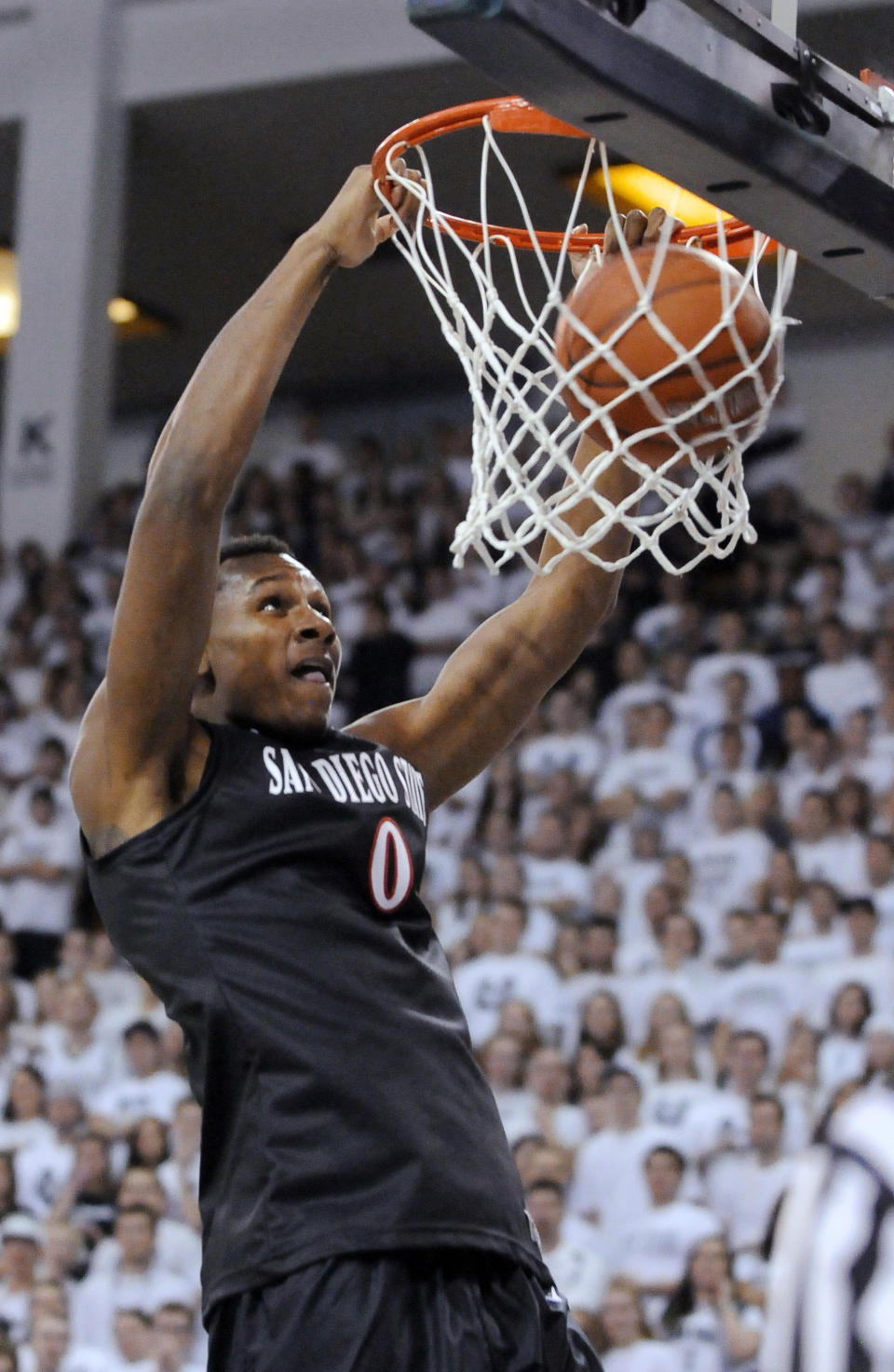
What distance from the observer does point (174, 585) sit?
8.34 feet

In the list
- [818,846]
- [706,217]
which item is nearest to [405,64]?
[818,846]

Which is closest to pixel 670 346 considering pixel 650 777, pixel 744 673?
pixel 650 777

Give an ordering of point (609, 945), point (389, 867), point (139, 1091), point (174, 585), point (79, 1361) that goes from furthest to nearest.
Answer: point (139, 1091)
point (609, 945)
point (79, 1361)
point (389, 867)
point (174, 585)

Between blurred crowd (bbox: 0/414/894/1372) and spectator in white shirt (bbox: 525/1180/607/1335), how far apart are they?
0.04 feet

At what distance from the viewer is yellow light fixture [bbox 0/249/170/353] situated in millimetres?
13344

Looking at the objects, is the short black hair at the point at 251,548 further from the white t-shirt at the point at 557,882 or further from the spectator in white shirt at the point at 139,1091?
the white t-shirt at the point at 557,882

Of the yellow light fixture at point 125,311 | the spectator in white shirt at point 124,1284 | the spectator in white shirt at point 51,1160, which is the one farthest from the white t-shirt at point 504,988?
the yellow light fixture at point 125,311

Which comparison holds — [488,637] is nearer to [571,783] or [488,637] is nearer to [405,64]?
[571,783]

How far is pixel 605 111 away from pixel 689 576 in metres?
7.90

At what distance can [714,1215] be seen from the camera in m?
6.34

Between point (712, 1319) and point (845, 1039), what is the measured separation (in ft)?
3.60

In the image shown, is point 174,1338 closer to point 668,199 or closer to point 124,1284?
point 124,1284

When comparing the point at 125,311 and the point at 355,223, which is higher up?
the point at 125,311

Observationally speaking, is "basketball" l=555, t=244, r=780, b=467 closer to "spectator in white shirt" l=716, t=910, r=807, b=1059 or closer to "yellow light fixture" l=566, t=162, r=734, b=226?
"yellow light fixture" l=566, t=162, r=734, b=226
